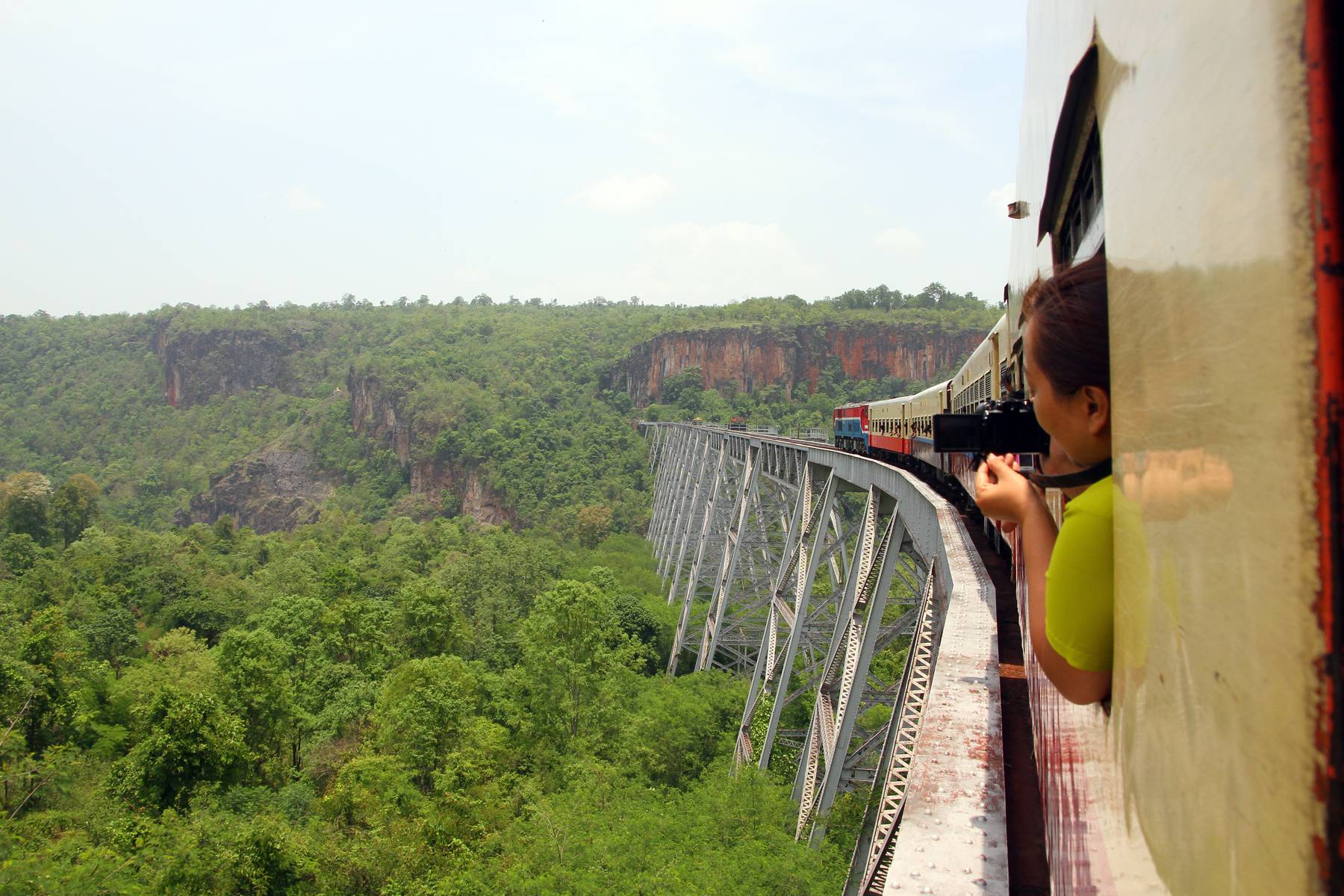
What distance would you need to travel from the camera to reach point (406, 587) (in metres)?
29.6

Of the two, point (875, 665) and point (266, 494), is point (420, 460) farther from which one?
point (875, 665)

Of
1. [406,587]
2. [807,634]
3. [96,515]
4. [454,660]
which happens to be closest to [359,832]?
[454,660]

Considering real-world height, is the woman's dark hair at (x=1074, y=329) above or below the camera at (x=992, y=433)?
above

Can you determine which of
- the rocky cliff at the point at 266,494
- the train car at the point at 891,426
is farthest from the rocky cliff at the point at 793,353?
the train car at the point at 891,426

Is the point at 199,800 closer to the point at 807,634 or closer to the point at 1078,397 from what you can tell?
the point at 807,634

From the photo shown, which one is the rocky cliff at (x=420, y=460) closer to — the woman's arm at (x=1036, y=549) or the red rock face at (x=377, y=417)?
the red rock face at (x=377, y=417)

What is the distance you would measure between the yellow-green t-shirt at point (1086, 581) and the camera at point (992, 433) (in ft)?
2.09

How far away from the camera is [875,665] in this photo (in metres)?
18.0

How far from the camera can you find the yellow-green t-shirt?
1190 millimetres

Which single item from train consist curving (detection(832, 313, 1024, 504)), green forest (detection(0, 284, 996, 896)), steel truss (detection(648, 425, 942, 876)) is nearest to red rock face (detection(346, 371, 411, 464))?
green forest (detection(0, 284, 996, 896))

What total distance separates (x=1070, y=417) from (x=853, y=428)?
904 inches

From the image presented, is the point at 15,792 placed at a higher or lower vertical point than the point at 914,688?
lower

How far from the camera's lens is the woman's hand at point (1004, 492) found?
5.48 feet

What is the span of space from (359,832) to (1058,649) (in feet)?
57.7
